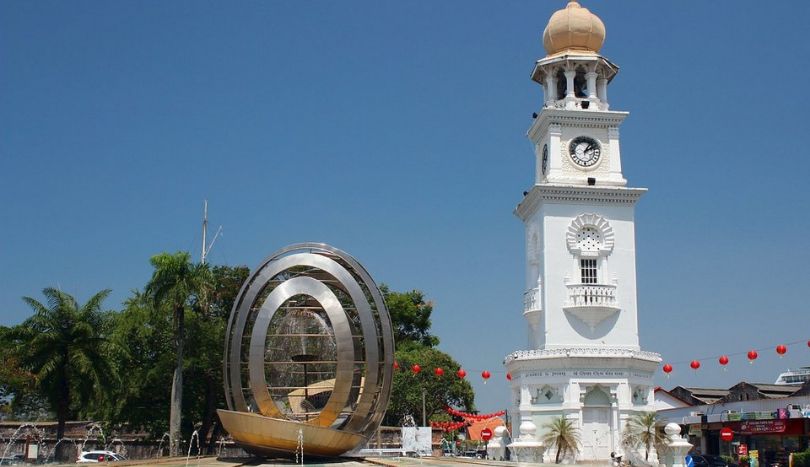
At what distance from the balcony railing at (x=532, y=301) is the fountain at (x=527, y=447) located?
754 cm

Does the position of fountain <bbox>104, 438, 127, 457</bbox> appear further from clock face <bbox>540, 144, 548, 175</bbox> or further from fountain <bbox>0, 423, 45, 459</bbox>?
clock face <bbox>540, 144, 548, 175</bbox>

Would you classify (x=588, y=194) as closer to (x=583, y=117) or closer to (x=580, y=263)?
(x=580, y=263)

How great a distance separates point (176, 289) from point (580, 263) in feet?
68.9

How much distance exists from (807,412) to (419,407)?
2583 cm

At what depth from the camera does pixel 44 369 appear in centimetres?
3991

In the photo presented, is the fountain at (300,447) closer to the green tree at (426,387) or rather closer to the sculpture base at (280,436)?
the sculpture base at (280,436)

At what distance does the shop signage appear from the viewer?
4753 centimetres

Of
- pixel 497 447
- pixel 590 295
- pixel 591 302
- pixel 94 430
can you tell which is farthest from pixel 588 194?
pixel 94 430

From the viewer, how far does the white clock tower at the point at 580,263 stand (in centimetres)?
4591

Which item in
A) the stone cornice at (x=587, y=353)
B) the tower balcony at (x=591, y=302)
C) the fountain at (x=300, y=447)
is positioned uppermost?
the tower balcony at (x=591, y=302)

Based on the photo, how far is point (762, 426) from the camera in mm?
49250

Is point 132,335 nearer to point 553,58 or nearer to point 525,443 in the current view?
point 525,443

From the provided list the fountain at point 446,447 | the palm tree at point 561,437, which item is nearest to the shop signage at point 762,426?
the palm tree at point 561,437

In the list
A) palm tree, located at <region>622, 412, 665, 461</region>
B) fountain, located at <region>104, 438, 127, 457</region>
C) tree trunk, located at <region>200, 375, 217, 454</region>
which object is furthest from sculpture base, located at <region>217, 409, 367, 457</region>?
fountain, located at <region>104, 438, 127, 457</region>
